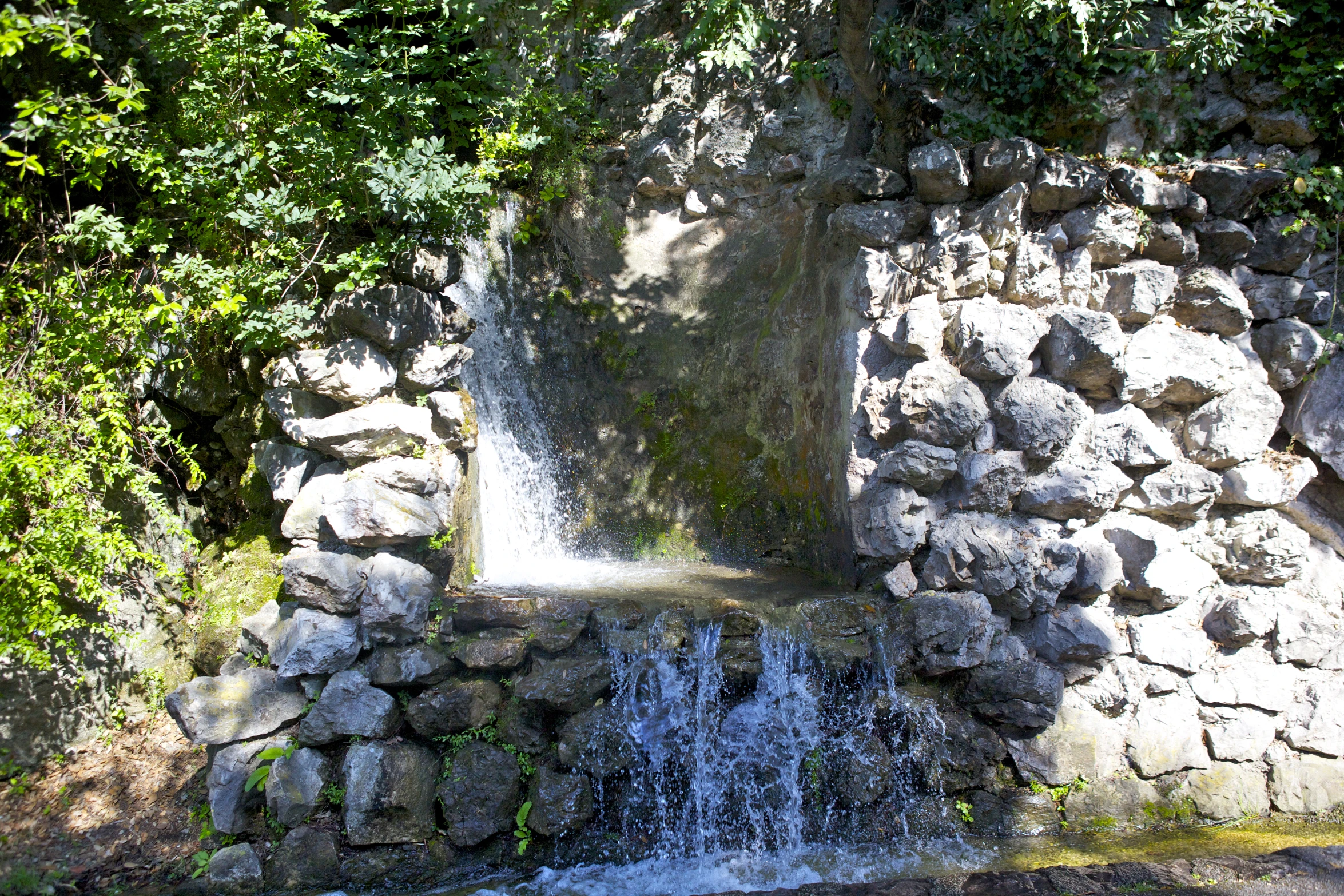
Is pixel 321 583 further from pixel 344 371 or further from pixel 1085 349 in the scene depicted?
pixel 1085 349

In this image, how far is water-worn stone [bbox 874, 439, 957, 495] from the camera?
15.4 ft

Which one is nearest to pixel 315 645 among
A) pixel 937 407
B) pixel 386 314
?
pixel 386 314

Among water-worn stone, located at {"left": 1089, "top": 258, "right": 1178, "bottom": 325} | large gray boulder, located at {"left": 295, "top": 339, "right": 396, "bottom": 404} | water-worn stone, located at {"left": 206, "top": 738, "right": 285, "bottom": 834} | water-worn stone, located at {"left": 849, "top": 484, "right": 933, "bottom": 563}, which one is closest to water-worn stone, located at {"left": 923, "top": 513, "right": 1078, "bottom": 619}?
water-worn stone, located at {"left": 849, "top": 484, "right": 933, "bottom": 563}

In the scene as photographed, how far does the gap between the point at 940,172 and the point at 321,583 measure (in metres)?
4.44

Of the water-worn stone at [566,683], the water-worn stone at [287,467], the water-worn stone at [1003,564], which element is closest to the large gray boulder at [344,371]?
the water-worn stone at [287,467]

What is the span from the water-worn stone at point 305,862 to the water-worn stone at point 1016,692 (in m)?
3.51

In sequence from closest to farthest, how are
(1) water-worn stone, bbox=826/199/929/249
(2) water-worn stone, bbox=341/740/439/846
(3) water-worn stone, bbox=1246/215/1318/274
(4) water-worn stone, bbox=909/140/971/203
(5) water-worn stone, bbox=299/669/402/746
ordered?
(2) water-worn stone, bbox=341/740/439/846
(5) water-worn stone, bbox=299/669/402/746
(3) water-worn stone, bbox=1246/215/1318/274
(4) water-worn stone, bbox=909/140/971/203
(1) water-worn stone, bbox=826/199/929/249

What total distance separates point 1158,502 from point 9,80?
23.2ft

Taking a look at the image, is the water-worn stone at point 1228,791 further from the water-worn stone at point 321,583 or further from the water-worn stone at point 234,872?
the water-worn stone at point 234,872

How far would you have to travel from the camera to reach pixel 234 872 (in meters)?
3.83

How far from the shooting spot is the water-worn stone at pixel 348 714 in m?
4.04

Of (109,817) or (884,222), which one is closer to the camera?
(109,817)

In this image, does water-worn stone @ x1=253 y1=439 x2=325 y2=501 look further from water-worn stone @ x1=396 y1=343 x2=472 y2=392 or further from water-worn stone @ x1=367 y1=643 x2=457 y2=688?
water-worn stone @ x1=367 y1=643 x2=457 y2=688

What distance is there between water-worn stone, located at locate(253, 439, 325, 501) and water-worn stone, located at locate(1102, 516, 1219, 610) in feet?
16.0
